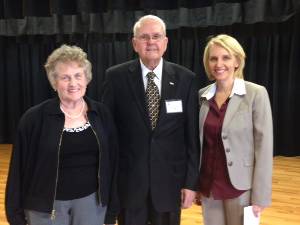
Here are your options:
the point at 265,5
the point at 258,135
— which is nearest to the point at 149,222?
the point at 258,135

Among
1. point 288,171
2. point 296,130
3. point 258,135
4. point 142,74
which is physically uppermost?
point 142,74

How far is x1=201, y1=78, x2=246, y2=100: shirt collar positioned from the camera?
6.79 ft

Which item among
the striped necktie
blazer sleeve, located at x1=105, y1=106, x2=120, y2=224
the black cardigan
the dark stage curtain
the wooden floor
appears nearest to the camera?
the black cardigan

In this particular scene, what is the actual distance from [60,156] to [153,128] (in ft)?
1.71

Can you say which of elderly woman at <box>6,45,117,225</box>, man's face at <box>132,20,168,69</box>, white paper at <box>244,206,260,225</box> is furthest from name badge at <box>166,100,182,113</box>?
white paper at <box>244,206,260,225</box>

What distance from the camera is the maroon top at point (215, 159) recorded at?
208 centimetres

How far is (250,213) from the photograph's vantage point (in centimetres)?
204

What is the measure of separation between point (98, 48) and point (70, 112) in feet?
15.1

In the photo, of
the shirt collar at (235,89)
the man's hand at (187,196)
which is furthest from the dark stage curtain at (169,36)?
the man's hand at (187,196)

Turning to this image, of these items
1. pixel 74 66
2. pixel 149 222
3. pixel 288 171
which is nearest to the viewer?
pixel 74 66

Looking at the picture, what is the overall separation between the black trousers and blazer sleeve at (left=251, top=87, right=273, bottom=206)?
0.46m

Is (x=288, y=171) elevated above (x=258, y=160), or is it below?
below

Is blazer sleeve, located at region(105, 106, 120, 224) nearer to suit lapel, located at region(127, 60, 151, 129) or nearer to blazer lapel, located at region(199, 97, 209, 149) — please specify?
suit lapel, located at region(127, 60, 151, 129)

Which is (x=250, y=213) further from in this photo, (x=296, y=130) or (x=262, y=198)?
(x=296, y=130)
